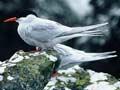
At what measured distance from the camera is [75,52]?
4.90m

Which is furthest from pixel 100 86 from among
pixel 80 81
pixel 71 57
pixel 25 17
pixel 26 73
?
pixel 25 17

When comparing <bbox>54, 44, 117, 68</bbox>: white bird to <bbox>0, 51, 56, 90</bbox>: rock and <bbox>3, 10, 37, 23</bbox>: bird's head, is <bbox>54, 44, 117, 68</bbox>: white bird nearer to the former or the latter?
<bbox>0, 51, 56, 90</bbox>: rock

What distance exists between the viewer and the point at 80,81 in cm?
471

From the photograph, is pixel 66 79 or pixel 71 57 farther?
pixel 71 57

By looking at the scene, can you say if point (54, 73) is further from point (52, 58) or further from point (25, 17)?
point (25, 17)

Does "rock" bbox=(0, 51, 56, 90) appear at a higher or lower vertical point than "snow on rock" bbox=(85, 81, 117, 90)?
higher

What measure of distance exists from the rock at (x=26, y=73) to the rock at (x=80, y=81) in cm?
13

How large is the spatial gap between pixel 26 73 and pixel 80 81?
0.46 metres

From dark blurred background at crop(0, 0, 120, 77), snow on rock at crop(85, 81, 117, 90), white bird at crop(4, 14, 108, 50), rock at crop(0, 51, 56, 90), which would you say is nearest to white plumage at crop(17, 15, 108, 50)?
white bird at crop(4, 14, 108, 50)

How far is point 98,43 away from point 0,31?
3.23 ft

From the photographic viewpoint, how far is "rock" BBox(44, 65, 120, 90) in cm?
461

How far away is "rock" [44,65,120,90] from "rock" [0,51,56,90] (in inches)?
5.0

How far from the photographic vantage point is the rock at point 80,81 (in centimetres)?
461

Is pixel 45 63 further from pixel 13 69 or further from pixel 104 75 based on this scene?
pixel 104 75
